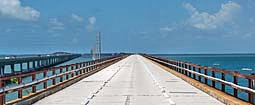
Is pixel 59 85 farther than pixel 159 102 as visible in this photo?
Yes

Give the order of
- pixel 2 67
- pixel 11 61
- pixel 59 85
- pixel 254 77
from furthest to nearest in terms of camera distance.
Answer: pixel 11 61
pixel 2 67
pixel 59 85
pixel 254 77

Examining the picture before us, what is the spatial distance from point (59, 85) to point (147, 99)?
6763mm

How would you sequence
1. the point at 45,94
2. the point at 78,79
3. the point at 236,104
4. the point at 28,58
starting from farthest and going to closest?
the point at 28,58 → the point at 78,79 → the point at 45,94 → the point at 236,104

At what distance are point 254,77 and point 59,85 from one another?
12.1 m

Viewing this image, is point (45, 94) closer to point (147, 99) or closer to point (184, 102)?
point (147, 99)

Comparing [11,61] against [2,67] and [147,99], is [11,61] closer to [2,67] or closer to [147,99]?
[2,67]

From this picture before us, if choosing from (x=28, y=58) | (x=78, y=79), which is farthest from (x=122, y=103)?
(x=28, y=58)

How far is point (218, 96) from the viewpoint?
17500 millimetres

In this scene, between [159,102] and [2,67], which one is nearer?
[159,102]

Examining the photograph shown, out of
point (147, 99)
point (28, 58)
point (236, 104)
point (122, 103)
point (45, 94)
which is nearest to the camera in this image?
point (236, 104)

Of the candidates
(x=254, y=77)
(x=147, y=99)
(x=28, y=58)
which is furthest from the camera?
(x=28, y=58)

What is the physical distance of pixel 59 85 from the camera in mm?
23328

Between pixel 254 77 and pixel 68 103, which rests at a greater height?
pixel 254 77

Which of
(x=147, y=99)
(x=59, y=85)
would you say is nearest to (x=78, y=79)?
(x=59, y=85)
